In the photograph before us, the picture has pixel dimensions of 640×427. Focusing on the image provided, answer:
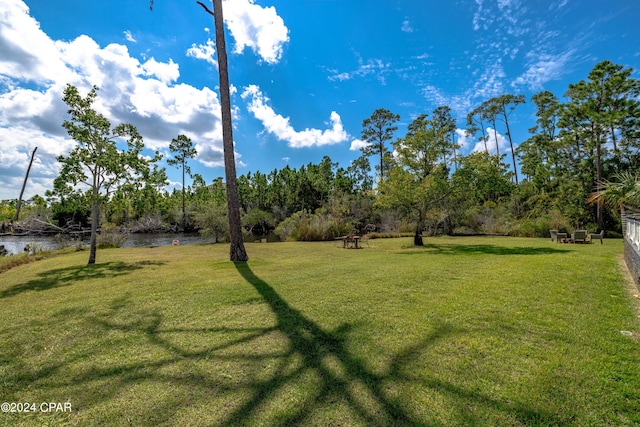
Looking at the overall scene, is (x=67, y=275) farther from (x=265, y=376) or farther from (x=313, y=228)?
(x=313, y=228)

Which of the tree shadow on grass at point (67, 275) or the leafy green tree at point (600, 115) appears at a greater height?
the leafy green tree at point (600, 115)

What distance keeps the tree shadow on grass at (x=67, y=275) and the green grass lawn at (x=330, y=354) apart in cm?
106

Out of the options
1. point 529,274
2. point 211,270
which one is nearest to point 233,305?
point 211,270

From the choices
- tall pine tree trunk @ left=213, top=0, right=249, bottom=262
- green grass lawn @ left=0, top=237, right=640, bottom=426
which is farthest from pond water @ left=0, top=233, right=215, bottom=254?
green grass lawn @ left=0, top=237, right=640, bottom=426

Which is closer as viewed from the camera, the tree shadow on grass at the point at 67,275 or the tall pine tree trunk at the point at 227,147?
the tree shadow on grass at the point at 67,275

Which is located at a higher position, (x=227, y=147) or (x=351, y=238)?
(x=227, y=147)

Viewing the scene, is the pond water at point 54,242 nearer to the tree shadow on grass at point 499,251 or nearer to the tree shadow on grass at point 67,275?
the tree shadow on grass at point 67,275

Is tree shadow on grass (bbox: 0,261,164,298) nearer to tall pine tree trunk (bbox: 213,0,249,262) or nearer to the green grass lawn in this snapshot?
the green grass lawn

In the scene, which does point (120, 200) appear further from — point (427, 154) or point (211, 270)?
point (427, 154)

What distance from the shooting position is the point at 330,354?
11.0ft

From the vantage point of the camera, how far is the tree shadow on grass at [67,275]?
726cm

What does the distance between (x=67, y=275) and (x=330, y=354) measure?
32.2ft

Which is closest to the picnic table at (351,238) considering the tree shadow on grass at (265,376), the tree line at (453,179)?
the tree line at (453,179)

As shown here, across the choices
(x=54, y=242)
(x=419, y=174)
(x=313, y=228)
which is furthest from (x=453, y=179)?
(x=54, y=242)
